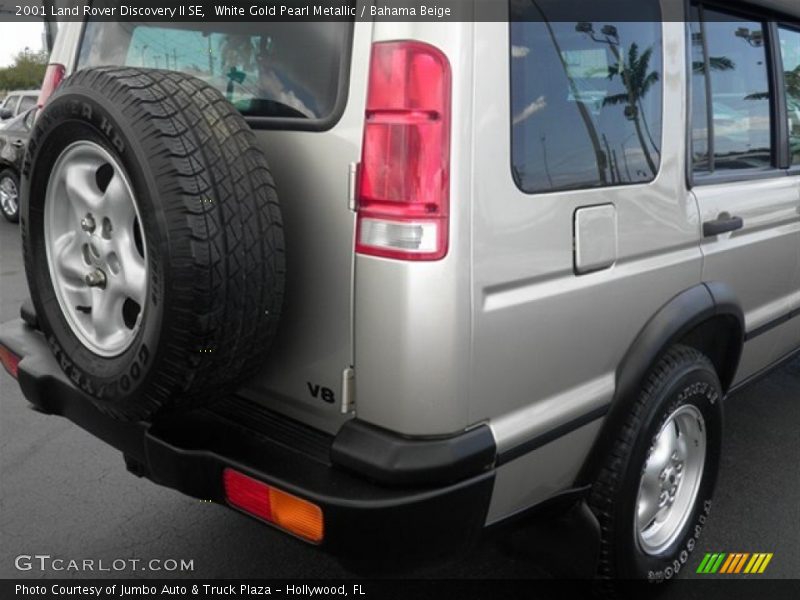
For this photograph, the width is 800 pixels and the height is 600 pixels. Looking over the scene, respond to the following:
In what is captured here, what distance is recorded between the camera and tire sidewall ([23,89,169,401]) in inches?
69.0

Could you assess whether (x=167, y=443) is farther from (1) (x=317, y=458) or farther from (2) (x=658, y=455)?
(2) (x=658, y=455)

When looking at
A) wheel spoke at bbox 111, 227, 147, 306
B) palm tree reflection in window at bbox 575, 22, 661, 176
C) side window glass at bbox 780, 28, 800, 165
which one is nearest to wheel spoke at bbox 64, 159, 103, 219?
wheel spoke at bbox 111, 227, 147, 306

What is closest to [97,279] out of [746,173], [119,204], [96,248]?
[96,248]

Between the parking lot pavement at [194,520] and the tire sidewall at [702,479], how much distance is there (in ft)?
0.61

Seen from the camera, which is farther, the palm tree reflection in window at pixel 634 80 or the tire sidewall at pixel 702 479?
the tire sidewall at pixel 702 479

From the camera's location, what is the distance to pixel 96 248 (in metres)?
2.06

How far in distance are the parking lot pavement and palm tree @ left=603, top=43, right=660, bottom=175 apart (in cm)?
123

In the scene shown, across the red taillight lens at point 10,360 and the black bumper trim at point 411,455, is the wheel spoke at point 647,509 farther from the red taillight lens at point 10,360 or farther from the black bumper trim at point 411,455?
the red taillight lens at point 10,360

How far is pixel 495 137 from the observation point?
1.80 metres

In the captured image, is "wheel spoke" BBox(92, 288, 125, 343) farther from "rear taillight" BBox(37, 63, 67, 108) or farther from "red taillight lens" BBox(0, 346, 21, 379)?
"rear taillight" BBox(37, 63, 67, 108)

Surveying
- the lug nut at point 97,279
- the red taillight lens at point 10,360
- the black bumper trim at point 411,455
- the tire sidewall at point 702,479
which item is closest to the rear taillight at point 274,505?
the black bumper trim at point 411,455

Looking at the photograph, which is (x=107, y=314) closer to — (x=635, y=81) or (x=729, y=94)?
(x=635, y=81)

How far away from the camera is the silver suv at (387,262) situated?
1748 millimetres

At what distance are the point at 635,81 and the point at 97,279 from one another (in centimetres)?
156
